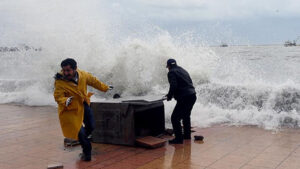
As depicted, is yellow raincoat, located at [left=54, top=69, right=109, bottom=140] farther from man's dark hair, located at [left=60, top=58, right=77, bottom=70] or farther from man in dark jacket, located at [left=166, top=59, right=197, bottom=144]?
man in dark jacket, located at [left=166, top=59, right=197, bottom=144]

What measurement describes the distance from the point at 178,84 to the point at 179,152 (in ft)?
4.23

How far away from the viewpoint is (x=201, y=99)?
11.6 metres

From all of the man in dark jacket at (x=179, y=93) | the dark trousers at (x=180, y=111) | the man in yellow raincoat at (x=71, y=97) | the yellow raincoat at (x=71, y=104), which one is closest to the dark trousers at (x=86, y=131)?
the man in yellow raincoat at (x=71, y=97)

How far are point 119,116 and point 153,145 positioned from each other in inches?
32.4

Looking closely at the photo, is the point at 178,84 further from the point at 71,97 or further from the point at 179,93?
the point at 71,97

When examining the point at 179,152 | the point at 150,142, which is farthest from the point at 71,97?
the point at 179,152

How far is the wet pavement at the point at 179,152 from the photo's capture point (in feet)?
16.5

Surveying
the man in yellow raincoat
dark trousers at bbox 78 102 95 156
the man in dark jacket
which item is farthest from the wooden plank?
the man in yellow raincoat

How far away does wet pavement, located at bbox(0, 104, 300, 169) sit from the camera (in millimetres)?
5031

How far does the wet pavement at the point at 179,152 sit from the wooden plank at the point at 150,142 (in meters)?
0.10

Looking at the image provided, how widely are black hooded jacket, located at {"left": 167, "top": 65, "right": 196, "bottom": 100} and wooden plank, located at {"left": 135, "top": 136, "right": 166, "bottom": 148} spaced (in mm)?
869

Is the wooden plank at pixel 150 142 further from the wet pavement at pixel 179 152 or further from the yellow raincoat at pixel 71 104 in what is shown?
the yellow raincoat at pixel 71 104

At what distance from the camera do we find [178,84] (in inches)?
244

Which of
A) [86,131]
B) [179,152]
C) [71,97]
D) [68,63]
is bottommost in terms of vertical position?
[179,152]
